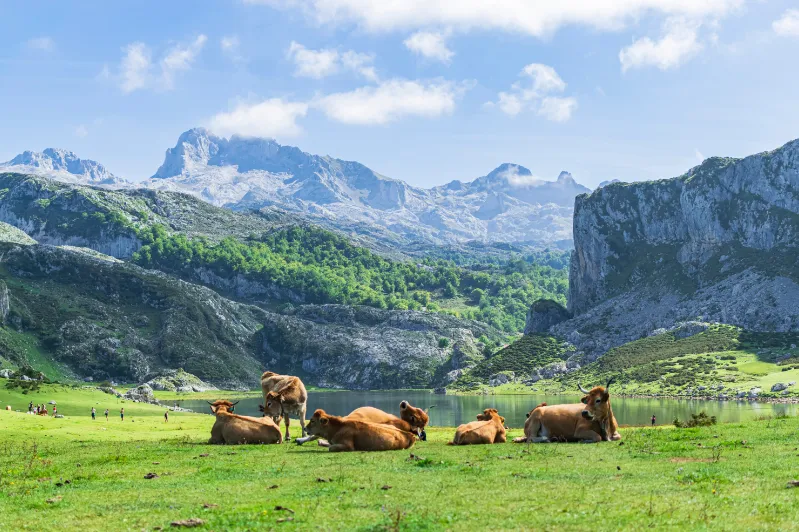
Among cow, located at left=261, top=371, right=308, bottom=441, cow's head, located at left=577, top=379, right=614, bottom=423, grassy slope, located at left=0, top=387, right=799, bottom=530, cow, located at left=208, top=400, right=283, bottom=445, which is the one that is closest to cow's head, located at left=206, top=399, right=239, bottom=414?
cow, located at left=208, top=400, right=283, bottom=445

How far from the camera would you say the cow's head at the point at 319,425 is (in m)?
26.4

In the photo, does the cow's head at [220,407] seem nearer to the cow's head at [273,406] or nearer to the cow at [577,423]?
the cow's head at [273,406]

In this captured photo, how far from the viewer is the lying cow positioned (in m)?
28.5

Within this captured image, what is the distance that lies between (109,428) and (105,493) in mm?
Answer: 36217

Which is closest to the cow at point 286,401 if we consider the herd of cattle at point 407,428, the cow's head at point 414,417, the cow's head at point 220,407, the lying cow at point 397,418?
the herd of cattle at point 407,428

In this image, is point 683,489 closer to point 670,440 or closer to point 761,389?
point 670,440

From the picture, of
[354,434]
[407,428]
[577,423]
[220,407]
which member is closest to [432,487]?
[354,434]

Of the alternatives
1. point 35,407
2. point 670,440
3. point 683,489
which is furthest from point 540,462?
point 35,407

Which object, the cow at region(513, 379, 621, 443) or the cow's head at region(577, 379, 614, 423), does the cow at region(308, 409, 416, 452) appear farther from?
the cow's head at region(577, 379, 614, 423)

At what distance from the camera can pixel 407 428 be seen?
28.9 meters

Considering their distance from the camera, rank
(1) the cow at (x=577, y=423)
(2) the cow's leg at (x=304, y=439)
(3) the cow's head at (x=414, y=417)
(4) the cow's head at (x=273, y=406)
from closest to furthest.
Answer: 1. (2) the cow's leg at (x=304, y=439)
2. (1) the cow at (x=577, y=423)
3. (3) the cow's head at (x=414, y=417)
4. (4) the cow's head at (x=273, y=406)

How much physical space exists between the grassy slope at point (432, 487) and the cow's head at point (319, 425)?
45.4 inches

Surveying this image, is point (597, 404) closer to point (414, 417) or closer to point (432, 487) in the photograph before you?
point (414, 417)

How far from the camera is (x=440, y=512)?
46.2 ft
